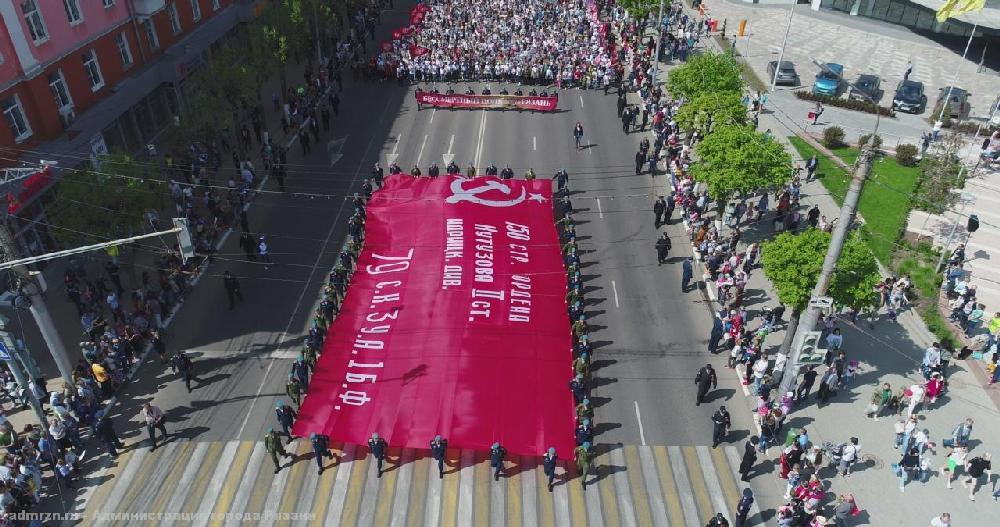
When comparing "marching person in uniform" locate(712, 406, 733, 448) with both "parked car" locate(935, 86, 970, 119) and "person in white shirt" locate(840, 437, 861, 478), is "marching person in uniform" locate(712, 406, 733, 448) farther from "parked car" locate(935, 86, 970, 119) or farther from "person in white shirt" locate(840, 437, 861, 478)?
"parked car" locate(935, 86, 970, 119)

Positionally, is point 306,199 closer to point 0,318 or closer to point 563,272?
point 563,272

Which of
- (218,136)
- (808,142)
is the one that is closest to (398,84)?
(218,136)

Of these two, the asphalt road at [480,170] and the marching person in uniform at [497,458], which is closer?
the marching person in uniform at [497,458]

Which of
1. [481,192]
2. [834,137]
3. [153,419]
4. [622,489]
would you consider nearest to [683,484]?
[622,489]

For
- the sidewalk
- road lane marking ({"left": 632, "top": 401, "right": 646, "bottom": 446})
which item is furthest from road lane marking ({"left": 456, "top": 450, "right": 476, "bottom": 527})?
the sidewalk

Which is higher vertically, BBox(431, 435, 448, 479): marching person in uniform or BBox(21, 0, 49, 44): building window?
BBox(21, 0, 49, 44): building window

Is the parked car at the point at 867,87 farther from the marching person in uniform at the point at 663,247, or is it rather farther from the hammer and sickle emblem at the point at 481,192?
the hammer and sickle emblem at the point at 481,192

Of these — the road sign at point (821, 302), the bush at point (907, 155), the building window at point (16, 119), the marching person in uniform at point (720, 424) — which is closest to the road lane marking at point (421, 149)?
the building window at point (16, 119)
